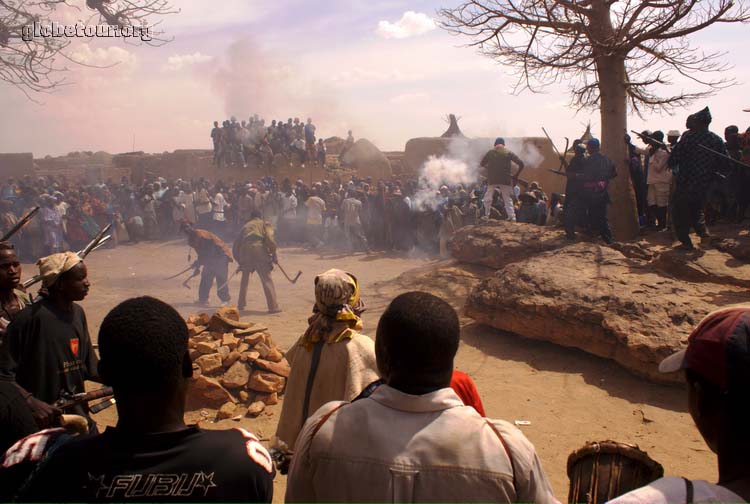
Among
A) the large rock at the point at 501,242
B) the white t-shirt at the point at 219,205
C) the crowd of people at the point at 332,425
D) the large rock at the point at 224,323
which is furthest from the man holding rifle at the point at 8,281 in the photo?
the white t-shirt at the point at 219,205

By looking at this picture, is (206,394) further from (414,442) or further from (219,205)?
(219,205)

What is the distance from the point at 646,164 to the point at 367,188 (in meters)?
10.8

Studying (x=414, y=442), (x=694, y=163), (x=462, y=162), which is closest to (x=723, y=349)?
(x=414, y=442)

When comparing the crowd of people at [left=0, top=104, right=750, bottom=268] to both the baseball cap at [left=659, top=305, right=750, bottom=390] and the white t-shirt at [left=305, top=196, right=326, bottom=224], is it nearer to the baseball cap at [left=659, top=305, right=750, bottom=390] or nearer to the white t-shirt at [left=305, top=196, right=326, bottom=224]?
the white t-shirt at [left=305, top=196, right=326, bottom=224]

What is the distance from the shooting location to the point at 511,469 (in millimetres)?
1571

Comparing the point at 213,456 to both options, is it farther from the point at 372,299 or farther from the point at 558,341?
the point at 372,299

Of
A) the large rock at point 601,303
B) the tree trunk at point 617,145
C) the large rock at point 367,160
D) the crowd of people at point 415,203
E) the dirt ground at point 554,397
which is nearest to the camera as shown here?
the dirt ground at point 554,397

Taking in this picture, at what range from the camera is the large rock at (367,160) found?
26.6 metres

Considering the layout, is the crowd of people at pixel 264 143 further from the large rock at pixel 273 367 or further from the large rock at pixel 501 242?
A: the large rock at pixel 273 367

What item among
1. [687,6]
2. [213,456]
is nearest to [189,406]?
[213,456]

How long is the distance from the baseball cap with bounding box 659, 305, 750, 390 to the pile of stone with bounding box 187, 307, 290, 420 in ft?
16.5

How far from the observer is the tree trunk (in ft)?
34.1

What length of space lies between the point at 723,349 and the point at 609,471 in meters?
1.20

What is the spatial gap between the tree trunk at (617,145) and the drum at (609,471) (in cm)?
909
